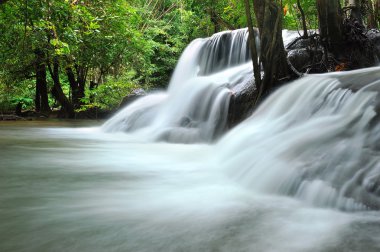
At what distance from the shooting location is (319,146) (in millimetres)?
2881

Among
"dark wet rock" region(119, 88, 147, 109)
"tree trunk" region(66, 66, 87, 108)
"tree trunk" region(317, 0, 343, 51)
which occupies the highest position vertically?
"tree trunk" region(317, 0, 343, 51)

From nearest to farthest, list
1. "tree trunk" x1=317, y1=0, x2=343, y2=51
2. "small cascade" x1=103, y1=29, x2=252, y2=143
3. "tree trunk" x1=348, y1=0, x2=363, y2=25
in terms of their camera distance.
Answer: "small cascade" x1=103, y1=29, x2=252, y2=143
"tree trunk" x1=317, y1=0, x2=343, y2=51
"tree trunk" x1=348, y1=0, x2=363, y2=25

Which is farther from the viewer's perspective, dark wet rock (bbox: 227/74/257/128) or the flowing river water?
dark wet rock (bbox: 227/74/257/128)

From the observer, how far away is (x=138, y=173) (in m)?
A: 3.33

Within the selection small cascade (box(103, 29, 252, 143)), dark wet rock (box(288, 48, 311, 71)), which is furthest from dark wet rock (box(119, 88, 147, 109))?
dark wet rock (box(288, 48, 311, 71))

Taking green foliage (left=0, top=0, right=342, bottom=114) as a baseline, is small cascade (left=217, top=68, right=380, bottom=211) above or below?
below

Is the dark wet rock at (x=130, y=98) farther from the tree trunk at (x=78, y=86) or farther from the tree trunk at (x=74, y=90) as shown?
the tree trunk at (x=74, y=90)

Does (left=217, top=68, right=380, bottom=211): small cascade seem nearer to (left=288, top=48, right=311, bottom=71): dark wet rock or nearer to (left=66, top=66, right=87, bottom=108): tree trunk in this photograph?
(left=288, top=48, right=311, bottom=71): dark wet rock

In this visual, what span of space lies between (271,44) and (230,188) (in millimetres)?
3428

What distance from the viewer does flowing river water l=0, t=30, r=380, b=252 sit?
167 centimetres

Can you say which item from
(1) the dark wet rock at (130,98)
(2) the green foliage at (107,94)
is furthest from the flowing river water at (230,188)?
(2) the green foliage at (107,94)

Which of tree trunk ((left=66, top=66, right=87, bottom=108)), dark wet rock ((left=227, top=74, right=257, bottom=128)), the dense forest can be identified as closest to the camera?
Result: dark wet rock ((left=227, top=74, right=257, bottom=128))

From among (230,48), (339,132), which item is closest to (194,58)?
(230,48)

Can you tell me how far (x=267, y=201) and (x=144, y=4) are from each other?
752 inches
